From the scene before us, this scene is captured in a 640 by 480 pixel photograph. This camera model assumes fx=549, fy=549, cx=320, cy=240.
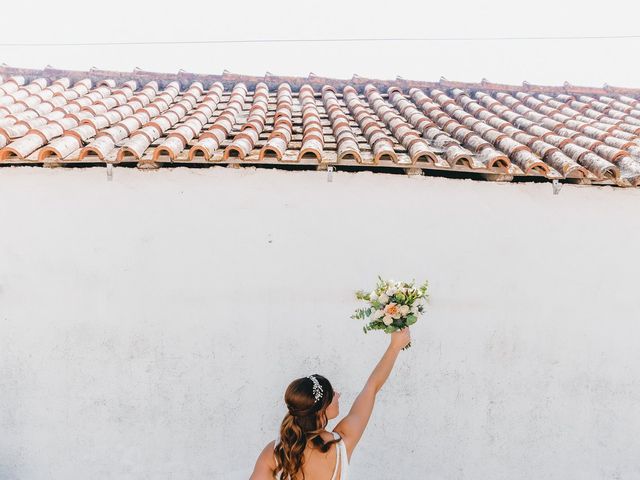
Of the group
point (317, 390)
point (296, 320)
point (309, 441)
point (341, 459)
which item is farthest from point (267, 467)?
point (296, 320)

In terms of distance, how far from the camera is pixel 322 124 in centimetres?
586

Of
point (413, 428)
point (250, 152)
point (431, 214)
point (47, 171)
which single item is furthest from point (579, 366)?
point (47, 171)

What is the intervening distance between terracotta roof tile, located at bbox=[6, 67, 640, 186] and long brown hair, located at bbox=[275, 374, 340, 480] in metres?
2.10

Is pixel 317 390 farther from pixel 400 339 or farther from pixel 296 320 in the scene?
pixel 296 320

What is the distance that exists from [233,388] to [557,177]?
339 centimetres

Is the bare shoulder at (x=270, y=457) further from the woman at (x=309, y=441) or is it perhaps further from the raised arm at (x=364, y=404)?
the raised arm at (x=364, y=404)

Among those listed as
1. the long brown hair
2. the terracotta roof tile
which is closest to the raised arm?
the long brown hair

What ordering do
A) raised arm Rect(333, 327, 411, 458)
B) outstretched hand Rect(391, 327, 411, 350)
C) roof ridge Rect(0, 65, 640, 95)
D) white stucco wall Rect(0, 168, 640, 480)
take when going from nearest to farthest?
raised arm Rect(333, 327, 411, 458) < outstretched hand Rect(391, 327, 411, 350) < white stucco wall Rect(0, 168, 640, 480) < roof ridge Rect(0, 65, 640, 95)

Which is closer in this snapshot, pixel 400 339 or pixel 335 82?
pixel 400 339

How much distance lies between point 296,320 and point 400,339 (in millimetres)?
1850

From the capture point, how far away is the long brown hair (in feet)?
9.06

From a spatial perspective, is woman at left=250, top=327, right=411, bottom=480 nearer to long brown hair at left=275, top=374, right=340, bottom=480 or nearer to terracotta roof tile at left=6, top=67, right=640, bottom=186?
long brown hair at left=275, top=374, right=340, bottom=480

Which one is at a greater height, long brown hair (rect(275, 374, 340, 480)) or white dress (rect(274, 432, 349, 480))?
long brown hair (rect(275, 374, 340, 480))

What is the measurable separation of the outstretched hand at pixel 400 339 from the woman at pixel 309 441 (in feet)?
1.75
